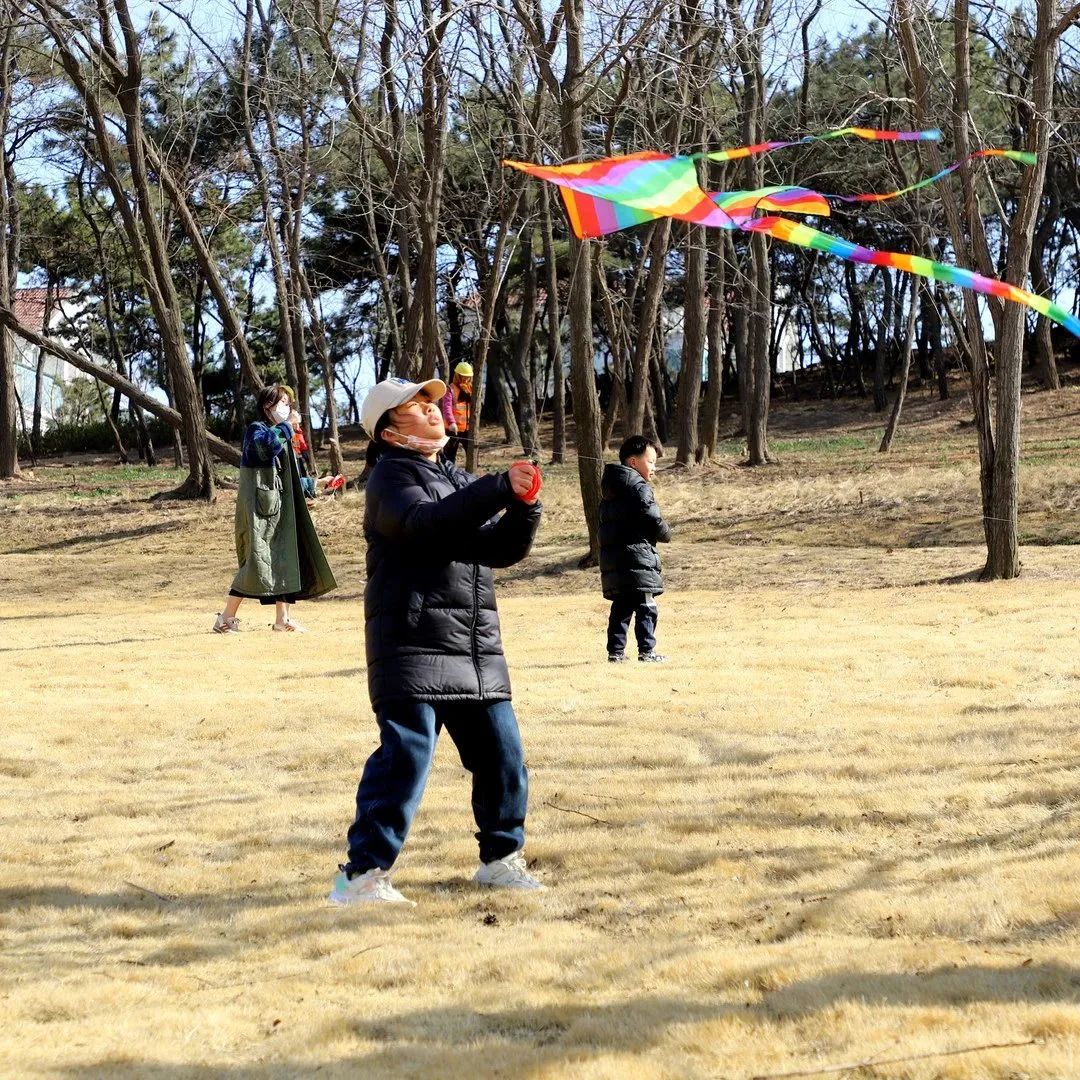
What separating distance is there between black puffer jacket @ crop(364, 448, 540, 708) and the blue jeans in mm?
76

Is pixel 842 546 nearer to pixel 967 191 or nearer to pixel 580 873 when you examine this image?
pixel 967 191

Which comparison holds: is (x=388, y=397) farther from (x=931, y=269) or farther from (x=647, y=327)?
(x=647, y=327)

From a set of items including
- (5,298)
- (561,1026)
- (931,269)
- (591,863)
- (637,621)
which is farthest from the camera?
(5,298)

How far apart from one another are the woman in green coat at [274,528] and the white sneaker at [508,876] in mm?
5808

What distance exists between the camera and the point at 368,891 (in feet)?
14.0

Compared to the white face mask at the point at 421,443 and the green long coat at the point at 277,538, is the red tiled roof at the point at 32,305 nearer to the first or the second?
the green long coat at the point at 277,538

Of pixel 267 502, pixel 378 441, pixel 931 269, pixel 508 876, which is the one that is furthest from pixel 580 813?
pixel 267 502

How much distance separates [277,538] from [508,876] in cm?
607

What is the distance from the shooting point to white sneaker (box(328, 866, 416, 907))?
14.0ft

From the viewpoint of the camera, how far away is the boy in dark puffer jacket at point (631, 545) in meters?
8.54

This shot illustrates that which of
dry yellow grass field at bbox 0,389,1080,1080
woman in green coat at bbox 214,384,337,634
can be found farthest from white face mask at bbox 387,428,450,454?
woman in green coat at bbox 214,384,337,634

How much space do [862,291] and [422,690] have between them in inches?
1685

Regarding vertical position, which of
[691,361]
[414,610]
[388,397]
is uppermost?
[691,361]

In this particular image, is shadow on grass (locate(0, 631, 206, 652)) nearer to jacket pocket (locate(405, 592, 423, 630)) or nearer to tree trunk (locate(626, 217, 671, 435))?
jacket pocket (locate(405, 592, 423, 630))
